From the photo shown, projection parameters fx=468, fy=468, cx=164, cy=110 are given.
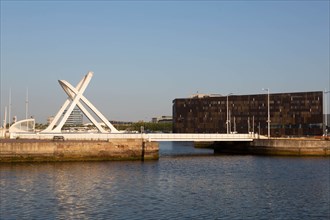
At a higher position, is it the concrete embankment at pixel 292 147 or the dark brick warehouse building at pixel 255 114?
the dark brick warehouse building at pixel 255 114

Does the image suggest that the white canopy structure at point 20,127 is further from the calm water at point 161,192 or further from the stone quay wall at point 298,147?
the stone quay wall at point 298,147

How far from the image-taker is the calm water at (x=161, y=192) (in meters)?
32.7

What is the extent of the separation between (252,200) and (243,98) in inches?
4903

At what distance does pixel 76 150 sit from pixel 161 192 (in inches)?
1151

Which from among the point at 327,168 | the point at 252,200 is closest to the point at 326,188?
the point at 252,200

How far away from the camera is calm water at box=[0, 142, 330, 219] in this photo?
32.7m

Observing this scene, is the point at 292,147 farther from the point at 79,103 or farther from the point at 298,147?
the point at 79,103

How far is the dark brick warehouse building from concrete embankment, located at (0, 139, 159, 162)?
65354 mm

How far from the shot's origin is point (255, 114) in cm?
15712

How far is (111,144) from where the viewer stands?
70.1m

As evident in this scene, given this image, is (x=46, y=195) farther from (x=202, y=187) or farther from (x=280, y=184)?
(x=280, y=184)

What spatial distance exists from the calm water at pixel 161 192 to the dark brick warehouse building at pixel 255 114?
260 ft

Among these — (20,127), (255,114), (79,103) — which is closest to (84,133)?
(79,103)

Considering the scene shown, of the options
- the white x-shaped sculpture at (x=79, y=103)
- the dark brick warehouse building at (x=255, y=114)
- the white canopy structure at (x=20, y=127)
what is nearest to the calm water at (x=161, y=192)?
the white x-shaped sculpture at (x=79, y=103)
